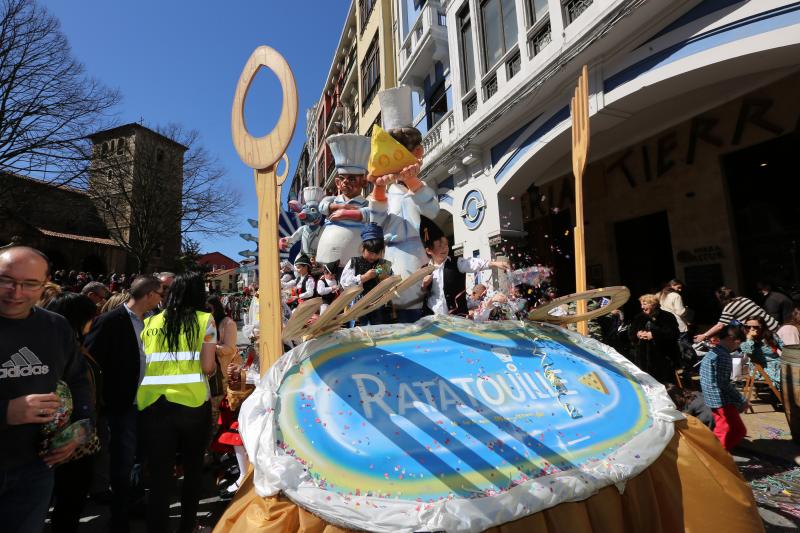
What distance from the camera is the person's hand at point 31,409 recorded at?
5.02ft

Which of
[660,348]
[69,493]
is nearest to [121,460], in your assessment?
[69,493]

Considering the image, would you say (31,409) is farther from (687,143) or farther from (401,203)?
(687,143)

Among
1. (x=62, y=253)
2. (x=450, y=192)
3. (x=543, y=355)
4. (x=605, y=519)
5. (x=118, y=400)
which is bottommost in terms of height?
(x=605, y=519)

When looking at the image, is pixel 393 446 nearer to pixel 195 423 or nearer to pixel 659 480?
pixel 659 480

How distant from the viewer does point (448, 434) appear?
132cm

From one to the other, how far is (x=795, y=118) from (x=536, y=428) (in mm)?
8432

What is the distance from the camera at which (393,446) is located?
4.12 feet

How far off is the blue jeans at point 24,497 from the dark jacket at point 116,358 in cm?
98

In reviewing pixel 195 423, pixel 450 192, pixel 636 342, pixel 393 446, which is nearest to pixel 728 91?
pixel 636 342

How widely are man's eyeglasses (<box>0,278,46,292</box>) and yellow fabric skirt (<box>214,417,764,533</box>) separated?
126 centimetres

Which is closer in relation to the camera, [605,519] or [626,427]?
[605,519]

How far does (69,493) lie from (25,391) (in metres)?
1.11

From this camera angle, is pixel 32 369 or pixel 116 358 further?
pixel 116 358

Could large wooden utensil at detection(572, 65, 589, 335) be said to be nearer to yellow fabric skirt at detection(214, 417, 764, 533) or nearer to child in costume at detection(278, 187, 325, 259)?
yellow fabric skirt at detection(214, 417, 764, 533)
